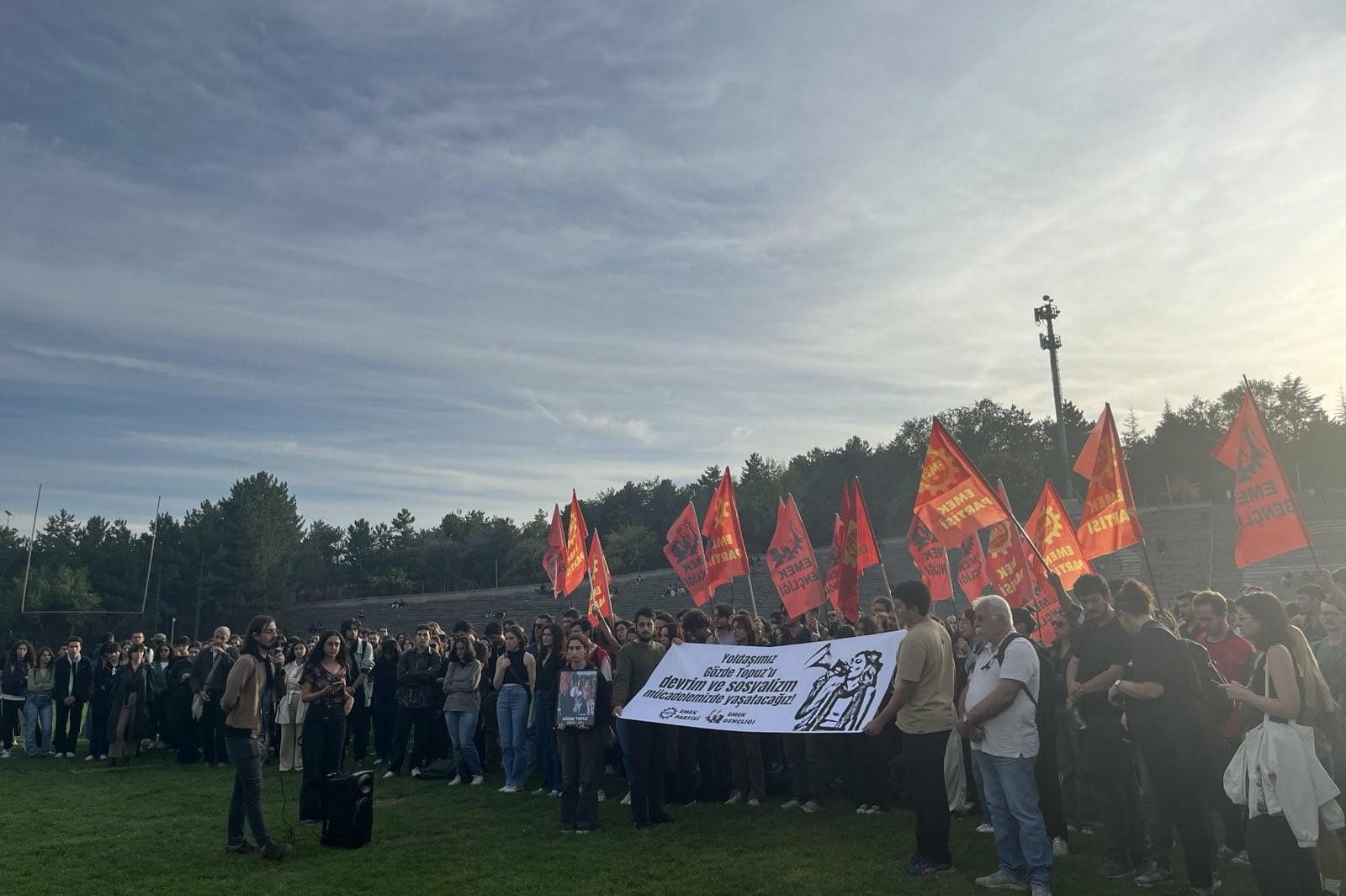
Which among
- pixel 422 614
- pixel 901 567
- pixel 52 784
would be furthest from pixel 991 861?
pixel 422 614

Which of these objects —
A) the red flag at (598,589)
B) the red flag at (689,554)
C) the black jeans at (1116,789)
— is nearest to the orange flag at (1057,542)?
the red flag at (689,554)

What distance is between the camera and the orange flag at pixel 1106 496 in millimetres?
12570

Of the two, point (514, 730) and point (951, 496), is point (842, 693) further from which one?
point (514, 730)

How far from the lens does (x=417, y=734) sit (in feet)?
46.0

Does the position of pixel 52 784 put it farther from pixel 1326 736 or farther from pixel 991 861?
pixel 1326 736

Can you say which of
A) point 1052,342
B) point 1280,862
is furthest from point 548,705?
point 1052,342

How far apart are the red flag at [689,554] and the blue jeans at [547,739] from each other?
17.1ft

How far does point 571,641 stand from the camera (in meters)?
9.92

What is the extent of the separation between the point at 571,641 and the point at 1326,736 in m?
6.67

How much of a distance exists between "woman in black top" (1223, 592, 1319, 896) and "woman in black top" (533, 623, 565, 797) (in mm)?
7677

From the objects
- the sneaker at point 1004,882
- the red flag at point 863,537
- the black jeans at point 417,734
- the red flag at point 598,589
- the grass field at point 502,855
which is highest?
the red flag at point 863,537

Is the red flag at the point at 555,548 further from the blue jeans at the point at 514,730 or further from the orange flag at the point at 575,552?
the blue jeans at the point at 514,730

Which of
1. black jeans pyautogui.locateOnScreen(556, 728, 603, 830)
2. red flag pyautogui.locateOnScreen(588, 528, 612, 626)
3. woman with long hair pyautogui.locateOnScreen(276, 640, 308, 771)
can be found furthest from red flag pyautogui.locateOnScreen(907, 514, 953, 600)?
woman with long hair pyautogui.locateOnScreen(276, 640, 308, 771)

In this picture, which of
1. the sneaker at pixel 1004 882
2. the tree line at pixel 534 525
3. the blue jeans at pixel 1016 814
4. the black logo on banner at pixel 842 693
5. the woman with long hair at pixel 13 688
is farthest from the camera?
the tree line at pixel 534 525
